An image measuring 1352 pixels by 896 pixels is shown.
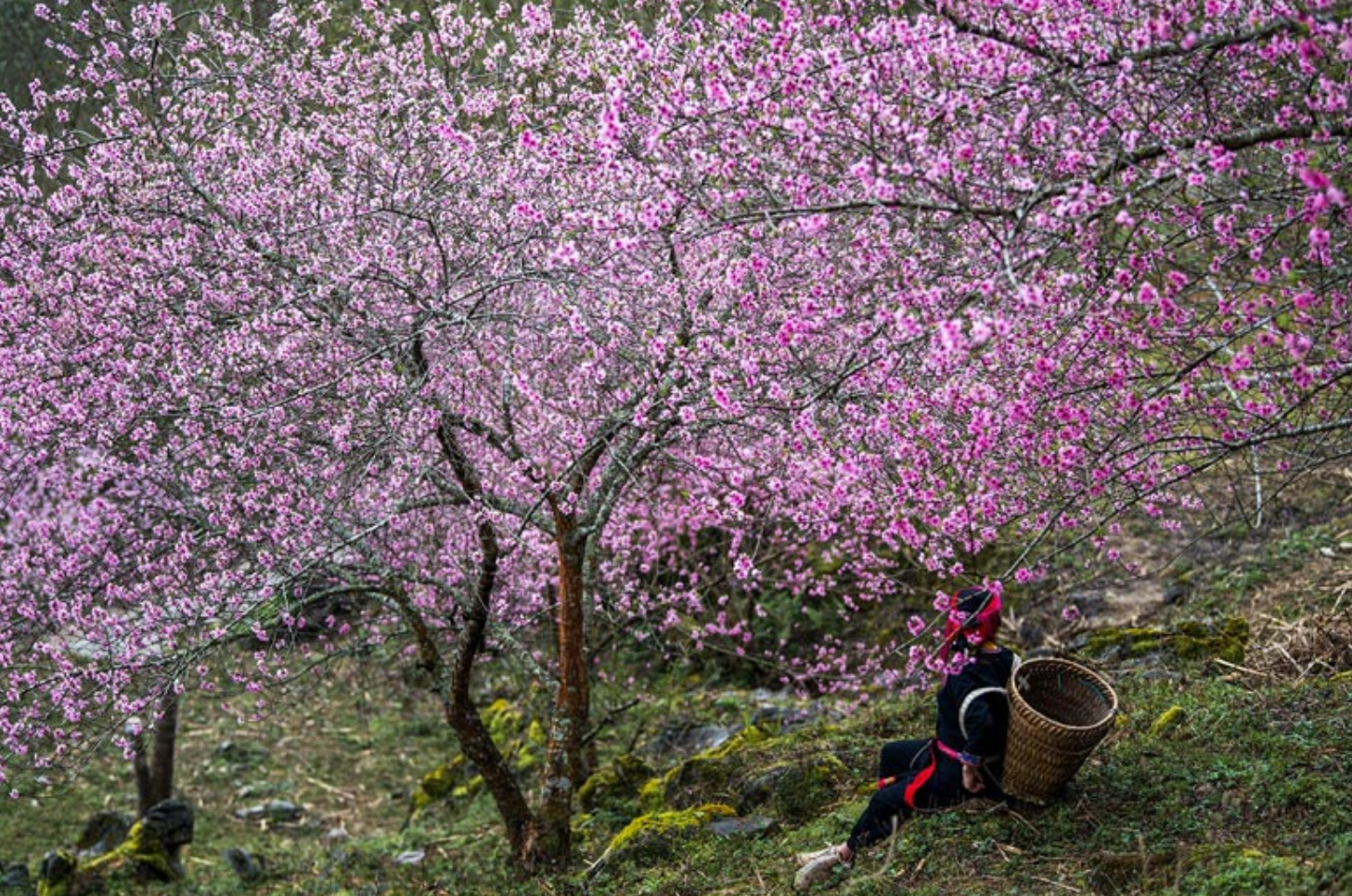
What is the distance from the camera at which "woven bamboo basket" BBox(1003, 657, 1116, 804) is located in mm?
4762

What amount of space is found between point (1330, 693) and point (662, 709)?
625 cm

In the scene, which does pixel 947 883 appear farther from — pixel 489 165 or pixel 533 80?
pixel 533 80

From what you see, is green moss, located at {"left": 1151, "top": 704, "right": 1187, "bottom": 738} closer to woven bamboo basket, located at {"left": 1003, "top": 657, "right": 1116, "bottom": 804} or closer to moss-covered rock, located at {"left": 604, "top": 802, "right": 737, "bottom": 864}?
woven bamboo basket, located at {"left": 1003, "top": 657, "right": 1116, "bottom": 804}

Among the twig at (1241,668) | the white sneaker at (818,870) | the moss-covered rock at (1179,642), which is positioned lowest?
the white sneaker at (818,870)

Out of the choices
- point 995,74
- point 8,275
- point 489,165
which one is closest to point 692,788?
point 489,165

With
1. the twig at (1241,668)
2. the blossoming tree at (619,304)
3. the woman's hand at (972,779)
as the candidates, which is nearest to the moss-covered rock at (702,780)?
the blossoming tree at (619,304)

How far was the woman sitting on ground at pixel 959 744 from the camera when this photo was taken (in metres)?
5.10

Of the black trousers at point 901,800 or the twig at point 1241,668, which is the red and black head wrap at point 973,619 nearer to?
the black trousers at point 901,800

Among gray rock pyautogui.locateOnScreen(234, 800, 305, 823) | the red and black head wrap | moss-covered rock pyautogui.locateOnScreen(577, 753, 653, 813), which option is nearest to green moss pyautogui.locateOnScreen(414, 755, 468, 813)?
gray rock pyautogui.locateOnScreen(234, 800, 305, 823)

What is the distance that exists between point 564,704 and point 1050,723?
3185 mm

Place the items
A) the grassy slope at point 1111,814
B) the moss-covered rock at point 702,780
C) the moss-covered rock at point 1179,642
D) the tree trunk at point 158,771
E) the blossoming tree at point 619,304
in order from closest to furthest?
the blossoming tree at point 619,304 → the grassy slope at point 1111,814 → the moss-covered rock at point 1179,642 → the moss-covered rock at point 702,780 → the tree trunk at point 158,771

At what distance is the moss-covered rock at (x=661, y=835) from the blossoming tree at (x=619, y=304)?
51 cm

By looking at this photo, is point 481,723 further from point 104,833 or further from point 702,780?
point 104,833

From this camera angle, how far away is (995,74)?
3.98 metres
